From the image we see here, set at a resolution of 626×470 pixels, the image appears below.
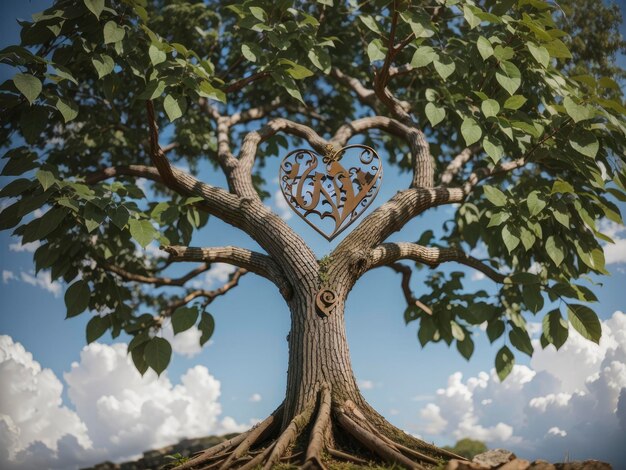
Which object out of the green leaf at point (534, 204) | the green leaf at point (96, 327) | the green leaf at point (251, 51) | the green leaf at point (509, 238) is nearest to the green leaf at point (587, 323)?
the green leaf at point (509, 238)

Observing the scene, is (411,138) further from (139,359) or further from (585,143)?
(139,359)

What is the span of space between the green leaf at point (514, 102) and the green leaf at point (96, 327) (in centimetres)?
330

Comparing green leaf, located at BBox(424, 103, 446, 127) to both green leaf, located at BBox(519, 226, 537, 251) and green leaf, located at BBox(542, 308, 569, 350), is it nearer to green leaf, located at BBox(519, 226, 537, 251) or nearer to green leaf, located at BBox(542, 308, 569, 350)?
green leaf, located at BBox(519, 226, 537, 251)

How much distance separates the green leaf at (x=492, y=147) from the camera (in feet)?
12.1

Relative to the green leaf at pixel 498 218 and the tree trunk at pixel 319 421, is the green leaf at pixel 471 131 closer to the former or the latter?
the green leaf at pixel 498 218

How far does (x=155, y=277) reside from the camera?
5105 millimetres

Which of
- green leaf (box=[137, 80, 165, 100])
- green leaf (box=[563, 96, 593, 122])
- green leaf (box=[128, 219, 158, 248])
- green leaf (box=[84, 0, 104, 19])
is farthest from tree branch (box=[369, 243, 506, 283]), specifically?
green leaf (box=[84, 0, 104, 19])

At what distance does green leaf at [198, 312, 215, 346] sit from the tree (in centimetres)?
1

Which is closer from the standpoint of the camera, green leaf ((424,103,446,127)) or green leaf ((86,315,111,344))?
green leaf ((424,103,446,127))

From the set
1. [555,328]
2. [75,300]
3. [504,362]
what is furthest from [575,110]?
[75,300]

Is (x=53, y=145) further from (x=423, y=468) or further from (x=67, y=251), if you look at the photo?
(x=423, y=468)

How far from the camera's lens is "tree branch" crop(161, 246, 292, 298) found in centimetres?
379

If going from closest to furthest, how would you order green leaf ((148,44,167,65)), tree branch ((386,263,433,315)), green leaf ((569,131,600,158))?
green leaf ((148,44,167,65))
green leaf ((569,131,600,158))
tree branch ((386,263,433,315))

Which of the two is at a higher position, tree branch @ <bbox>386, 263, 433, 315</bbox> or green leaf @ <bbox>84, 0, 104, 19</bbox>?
green leaf @ <bbox>84, 0, 104, 19</bbox>
